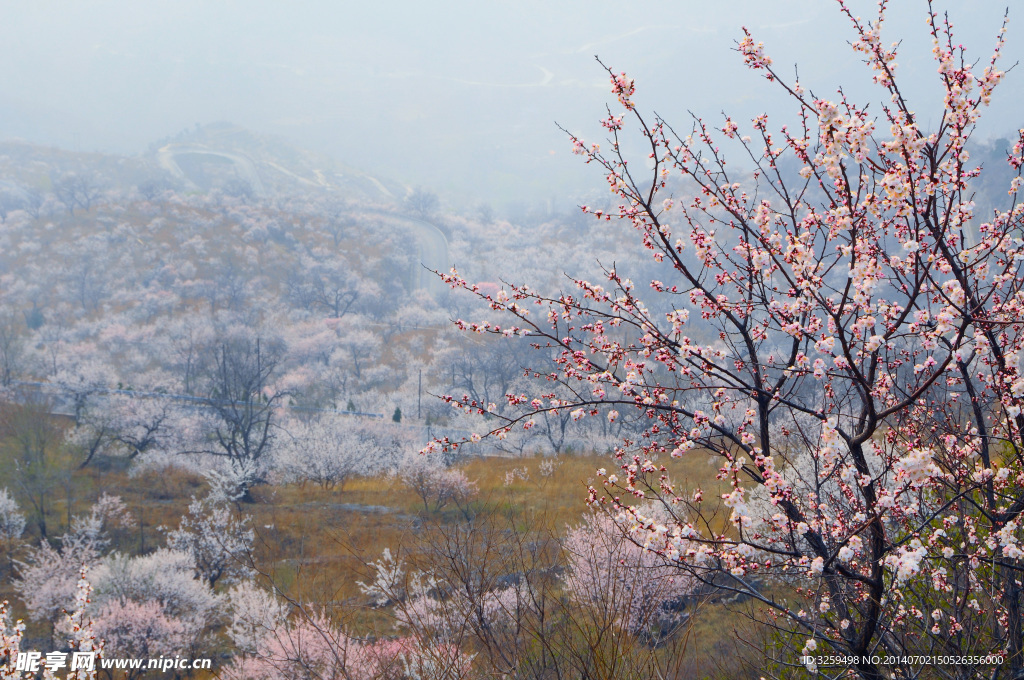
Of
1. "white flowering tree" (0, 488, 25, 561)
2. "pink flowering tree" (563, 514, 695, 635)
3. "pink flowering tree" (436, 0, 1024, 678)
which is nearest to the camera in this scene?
"pink flowering tree" (436, 0, 1024, 678)

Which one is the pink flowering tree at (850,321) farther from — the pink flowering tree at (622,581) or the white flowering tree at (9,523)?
the white flowering tree at (9,523)

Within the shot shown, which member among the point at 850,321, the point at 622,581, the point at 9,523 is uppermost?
the point at 850,321

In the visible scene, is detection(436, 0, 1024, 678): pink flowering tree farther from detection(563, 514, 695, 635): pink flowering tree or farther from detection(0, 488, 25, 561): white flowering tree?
detection(0, 488, 25, 561): white flowering tree

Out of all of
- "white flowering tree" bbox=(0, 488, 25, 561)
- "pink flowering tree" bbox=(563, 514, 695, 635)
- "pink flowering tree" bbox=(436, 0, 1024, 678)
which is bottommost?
"white flowering tree" bbox=(0, 488, 25, 561)

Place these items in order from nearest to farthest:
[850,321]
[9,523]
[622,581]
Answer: [850,321] → [622,581] → [9,523]

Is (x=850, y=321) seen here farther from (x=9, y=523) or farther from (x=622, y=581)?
(x=9, y=523)

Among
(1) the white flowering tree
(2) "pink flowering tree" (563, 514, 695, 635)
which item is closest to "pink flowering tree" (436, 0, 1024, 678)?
(2) "pink flowering tree" (563, 514, 695, 635)

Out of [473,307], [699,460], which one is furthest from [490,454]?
[473,307]

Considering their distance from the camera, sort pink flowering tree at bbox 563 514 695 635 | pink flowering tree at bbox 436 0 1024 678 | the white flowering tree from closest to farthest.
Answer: pink flowering tree at bbox 436 0 1024 678, pink flowering tree at bbox 563 514 695 635, the white flowering tree

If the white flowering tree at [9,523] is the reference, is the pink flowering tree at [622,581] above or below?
above

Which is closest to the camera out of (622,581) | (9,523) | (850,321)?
(850,321)

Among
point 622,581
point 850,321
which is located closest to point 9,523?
point 622,581

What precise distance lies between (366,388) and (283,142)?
109 metres

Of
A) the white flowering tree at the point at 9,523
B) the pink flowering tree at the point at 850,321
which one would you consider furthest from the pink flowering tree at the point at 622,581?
the white flowering tree at the point at 9,523
